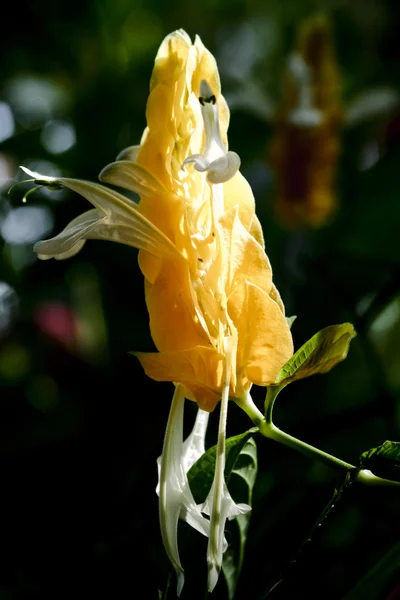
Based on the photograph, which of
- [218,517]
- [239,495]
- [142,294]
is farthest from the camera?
[142,294]

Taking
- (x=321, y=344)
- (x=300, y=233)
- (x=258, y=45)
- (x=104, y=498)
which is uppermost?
(x=258, y=45)

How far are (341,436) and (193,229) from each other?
571 mm

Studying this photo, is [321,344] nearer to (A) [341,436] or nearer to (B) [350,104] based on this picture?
(A) [341,436]

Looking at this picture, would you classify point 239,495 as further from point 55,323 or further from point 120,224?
point 55,323

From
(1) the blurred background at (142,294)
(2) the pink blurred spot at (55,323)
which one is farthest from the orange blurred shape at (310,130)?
(2) the pink blurred spot at (55,323)

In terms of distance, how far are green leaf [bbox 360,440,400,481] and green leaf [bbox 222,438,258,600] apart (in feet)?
0.30

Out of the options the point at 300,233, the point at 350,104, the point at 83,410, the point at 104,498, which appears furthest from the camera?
the point at 300,233

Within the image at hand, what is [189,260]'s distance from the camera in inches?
18.5

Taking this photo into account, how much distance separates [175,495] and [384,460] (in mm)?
128

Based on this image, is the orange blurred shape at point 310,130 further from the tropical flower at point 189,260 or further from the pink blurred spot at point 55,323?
the tropical flower at point 189,260

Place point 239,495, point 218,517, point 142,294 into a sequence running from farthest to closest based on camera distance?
point 142,294 < point 239,495 < point 218,517

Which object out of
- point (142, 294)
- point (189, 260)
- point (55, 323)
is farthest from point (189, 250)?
point (55, 323)

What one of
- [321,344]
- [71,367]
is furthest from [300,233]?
[321,344]

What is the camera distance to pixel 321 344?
47 cm
